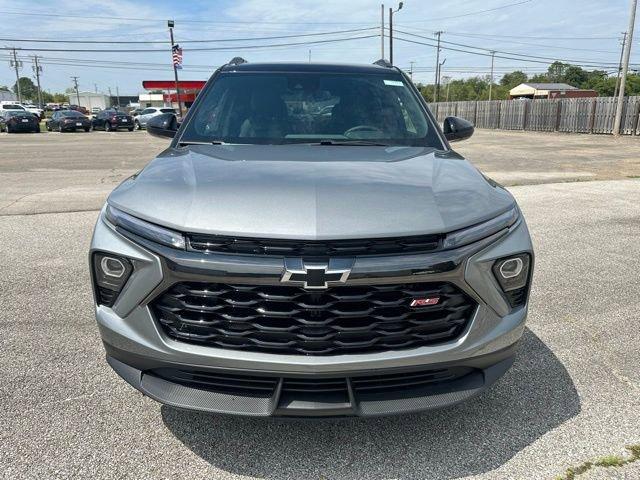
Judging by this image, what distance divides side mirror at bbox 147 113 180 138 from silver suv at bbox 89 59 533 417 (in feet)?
5.65

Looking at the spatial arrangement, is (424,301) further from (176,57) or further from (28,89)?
(28,89)

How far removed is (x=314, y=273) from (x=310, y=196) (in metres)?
0.36

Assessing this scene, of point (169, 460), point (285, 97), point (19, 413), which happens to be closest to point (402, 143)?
point (285, 97)

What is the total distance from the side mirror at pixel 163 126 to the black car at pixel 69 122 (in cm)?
3276

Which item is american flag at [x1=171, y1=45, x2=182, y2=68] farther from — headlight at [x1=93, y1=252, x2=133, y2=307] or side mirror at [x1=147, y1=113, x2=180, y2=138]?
headlight at [x1=93, y1=252, x2=133, y2=307]

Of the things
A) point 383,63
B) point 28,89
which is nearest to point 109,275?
point 383,63

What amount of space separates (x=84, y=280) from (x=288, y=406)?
3.21 m

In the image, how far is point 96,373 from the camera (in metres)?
2.95

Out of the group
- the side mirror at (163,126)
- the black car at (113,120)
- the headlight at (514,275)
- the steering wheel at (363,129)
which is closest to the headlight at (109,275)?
the headlight at (514,275)

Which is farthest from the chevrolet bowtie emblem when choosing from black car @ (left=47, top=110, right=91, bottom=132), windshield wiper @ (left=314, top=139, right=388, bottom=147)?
black car @ (left=47, top=110, right=91, bottom=132)

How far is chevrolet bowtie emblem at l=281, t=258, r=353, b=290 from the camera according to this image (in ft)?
6.18

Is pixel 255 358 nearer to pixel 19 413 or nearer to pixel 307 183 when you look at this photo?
pixel 307 183

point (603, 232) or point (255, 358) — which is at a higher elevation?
point (255, 358)

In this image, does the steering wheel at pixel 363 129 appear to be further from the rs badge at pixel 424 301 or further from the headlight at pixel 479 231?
the rs badge at pixel 424 301
